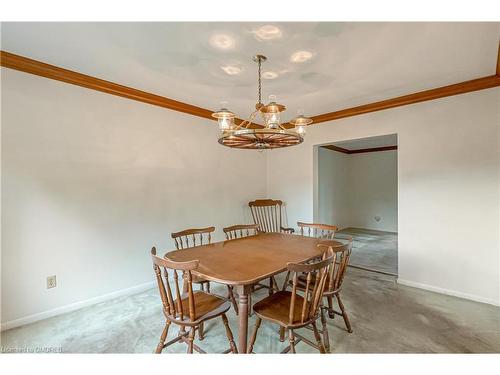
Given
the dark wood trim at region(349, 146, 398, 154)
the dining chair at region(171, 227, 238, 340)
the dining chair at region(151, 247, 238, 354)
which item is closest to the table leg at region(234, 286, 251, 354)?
the dining chair at region(151, 247, 238, 354)

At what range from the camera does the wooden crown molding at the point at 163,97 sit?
2154 mm

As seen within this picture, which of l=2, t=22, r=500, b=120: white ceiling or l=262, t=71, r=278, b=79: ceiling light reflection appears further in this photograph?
l=262, t=71, r=278, b=79: ceiling light reflection

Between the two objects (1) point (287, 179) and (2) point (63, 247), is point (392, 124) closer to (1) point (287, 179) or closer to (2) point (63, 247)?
(1) point (287, 179)

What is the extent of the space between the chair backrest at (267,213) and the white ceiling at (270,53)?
1.95 m

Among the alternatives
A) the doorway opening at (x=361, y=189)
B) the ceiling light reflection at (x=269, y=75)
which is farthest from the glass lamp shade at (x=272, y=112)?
the doorway opening at (x=361, y=189)

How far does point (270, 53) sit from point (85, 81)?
6.46 ft

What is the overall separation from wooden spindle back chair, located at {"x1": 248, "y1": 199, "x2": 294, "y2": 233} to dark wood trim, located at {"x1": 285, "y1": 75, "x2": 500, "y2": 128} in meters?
1.71

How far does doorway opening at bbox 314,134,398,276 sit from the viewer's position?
233 inches

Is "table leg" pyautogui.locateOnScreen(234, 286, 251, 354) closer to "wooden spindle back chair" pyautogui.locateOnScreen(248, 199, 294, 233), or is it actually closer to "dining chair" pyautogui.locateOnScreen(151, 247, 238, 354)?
"dining chair" pyautogui.locateOnScreen(151, 247, 238, 354)

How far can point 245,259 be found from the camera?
6.23 feet

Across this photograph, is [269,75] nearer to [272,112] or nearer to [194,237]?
[272,112]

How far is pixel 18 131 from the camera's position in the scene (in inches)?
84.1

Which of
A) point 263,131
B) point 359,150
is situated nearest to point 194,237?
point 263,131

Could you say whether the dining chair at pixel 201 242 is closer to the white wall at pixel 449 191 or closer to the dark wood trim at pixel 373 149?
the white wall at pixel 449 191
